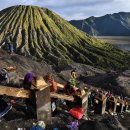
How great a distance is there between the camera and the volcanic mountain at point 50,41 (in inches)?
2785

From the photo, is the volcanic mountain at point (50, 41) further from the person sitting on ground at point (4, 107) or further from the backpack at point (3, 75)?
the person sitting on ground at point (4, 107)

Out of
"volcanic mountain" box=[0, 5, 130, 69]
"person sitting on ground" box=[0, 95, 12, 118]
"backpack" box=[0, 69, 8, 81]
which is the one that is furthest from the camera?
"volcanic mountain" box=[0, 5, 130, 69]

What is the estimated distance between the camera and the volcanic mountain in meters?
70.8

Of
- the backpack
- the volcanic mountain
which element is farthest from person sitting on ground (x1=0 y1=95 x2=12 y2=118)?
the volcanic mountain

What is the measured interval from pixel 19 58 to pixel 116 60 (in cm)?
4214

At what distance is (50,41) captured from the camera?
82.6 meters

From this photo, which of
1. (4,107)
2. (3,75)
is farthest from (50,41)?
(4,107)

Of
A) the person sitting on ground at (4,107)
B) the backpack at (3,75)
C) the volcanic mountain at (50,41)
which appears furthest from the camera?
the volcanic mountain at (50,41)

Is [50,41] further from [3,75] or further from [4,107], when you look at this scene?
[4,107]

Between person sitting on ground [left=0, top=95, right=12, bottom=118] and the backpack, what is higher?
the backpack

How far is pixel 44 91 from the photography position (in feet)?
31.1

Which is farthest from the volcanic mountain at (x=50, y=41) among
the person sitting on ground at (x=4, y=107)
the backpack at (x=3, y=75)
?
the person sitting on ground at (x=4, y=107)

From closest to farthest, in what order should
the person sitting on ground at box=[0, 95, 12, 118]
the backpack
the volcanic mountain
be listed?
the person sitting on ground at box=[0, 95, 12, 118] < the backpack < the volcanic mountain

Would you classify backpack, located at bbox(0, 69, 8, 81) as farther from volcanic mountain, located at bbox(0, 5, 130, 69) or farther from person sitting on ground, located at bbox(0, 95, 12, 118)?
volcanic mountain, located at bbox(0, 5, 130, 69)
